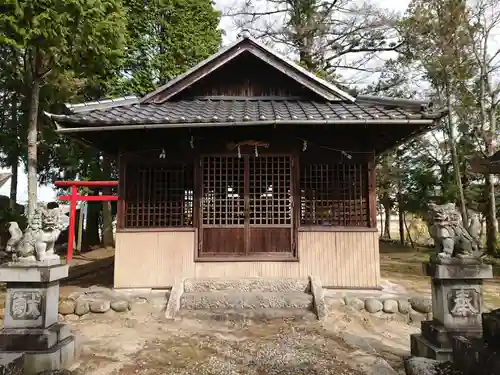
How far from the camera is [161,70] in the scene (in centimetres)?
1844

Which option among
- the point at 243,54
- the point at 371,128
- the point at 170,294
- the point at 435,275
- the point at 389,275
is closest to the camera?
the point at 435,275

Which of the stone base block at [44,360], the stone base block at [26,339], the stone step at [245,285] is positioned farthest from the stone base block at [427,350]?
the stone base block at [26,339]

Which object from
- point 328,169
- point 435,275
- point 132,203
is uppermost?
point 328,169

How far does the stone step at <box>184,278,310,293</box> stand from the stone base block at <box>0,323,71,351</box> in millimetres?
3235

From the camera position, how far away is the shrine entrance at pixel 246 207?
8.22 metres

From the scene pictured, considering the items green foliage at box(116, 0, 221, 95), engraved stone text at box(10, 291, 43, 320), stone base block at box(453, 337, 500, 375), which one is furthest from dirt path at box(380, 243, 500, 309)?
green foliage at box(116, 0, 221, 95)

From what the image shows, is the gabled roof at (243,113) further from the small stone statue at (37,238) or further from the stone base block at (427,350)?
the stone base block at (427,350)

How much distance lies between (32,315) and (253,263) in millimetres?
4467

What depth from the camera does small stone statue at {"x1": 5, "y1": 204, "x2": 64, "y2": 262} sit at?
16.3ft

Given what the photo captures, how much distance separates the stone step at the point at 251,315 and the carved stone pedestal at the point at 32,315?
8.44ft

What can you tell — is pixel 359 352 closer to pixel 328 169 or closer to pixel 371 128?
pixel 328 169

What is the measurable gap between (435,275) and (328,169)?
4.01 m

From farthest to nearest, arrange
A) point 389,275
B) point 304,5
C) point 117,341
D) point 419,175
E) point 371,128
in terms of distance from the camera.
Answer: point 419,175 < point 304,5 < point 389,275 < point 371,128 < point 117,341

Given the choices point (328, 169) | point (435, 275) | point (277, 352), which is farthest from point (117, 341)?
point (328, 169)
